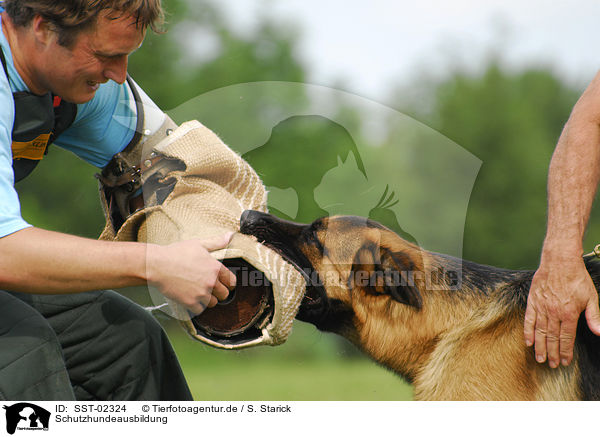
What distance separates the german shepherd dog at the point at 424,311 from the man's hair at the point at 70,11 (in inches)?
48.2

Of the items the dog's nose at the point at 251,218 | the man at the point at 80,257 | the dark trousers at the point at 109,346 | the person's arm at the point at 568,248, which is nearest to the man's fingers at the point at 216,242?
the man at the point at 80,257

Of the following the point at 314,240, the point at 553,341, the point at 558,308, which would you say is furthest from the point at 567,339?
the point at 314,240

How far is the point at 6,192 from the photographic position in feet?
7.14

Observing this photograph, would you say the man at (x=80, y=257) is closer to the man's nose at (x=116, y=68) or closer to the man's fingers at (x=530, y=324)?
the man's nose at (x=116, y=68)

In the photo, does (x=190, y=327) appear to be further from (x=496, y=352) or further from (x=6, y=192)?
(x=496, y=352)

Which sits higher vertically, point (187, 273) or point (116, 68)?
point (116, 68)

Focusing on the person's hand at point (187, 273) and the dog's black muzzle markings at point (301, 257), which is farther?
the dog's black muzzle markings at point (301, 257)

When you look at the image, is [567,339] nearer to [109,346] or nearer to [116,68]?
[109,346]

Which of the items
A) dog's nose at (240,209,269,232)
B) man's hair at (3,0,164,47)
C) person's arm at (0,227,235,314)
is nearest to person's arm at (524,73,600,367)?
dog's nose at (240,209,269,232)

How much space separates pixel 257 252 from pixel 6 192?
3.63 ft

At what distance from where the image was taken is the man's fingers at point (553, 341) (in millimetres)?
2840

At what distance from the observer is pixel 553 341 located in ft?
9.37

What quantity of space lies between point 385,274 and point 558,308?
37.9 inches

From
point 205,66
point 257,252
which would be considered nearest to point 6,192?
point 257,252
